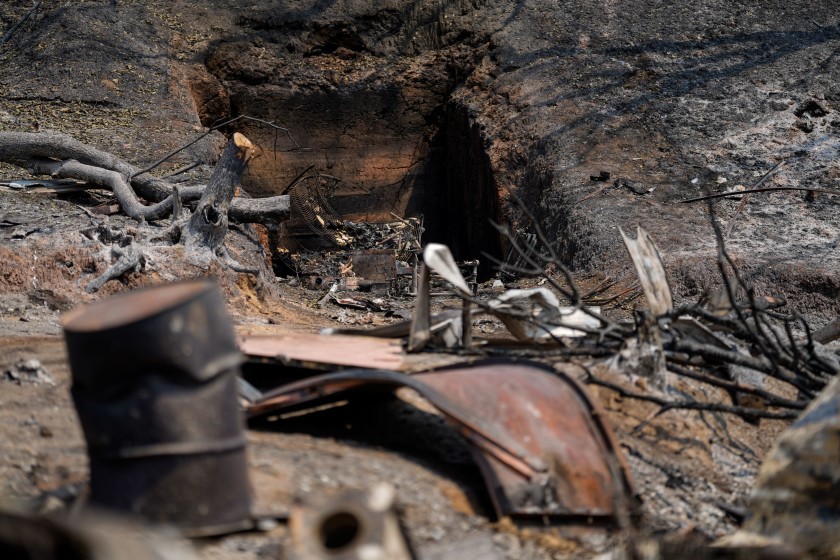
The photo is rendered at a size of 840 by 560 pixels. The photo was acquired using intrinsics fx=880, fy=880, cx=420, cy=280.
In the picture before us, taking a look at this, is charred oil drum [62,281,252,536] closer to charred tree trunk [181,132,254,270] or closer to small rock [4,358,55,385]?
small rock [4,358,55,385]

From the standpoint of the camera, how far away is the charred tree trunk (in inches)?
281

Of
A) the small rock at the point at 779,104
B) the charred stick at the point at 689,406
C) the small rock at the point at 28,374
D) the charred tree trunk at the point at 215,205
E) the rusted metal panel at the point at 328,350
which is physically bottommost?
the charred stick at the point at 689,406

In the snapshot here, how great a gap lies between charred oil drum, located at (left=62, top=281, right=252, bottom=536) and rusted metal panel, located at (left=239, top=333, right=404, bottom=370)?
3.52ft

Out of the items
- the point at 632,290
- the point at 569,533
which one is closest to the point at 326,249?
the point at 632,290

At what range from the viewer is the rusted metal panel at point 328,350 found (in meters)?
A: 3.46

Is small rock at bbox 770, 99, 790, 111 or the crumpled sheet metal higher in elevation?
small rock at bbox 770, 99, 790, 111

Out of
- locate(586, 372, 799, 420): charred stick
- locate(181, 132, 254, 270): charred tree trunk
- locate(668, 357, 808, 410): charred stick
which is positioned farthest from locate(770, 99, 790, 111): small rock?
locate(586, 372, 799, 420): charred stick

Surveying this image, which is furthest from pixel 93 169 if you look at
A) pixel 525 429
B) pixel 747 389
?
pixel 747 389

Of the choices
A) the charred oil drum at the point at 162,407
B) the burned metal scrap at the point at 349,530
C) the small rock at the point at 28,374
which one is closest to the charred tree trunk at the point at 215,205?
the small rock at the point at 28,374

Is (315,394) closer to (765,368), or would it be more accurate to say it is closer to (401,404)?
(401,404)

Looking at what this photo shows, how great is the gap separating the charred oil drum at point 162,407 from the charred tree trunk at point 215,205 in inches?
192

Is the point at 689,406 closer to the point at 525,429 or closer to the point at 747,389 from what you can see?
the point at 747,389

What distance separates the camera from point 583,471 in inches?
120

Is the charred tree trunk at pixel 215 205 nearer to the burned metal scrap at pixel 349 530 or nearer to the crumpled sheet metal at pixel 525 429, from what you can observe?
the crumpled sheet metal at pixel 525 429
